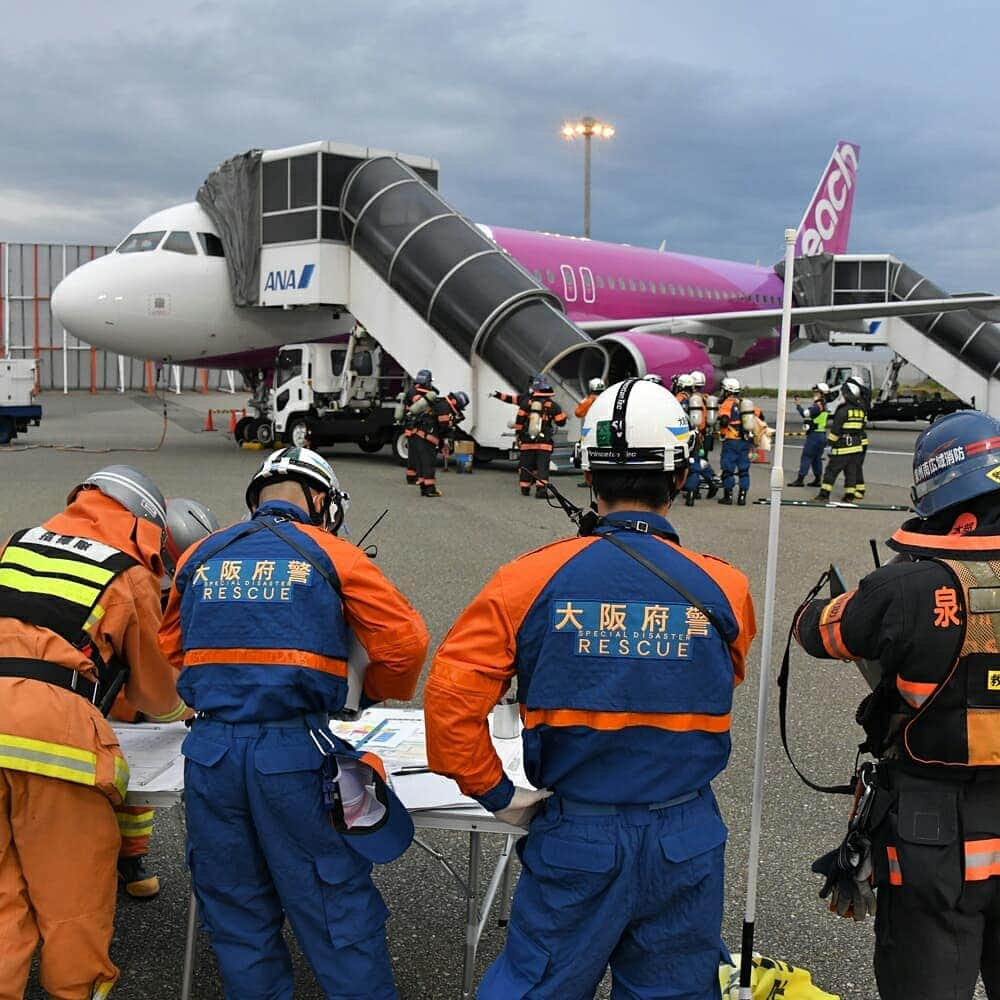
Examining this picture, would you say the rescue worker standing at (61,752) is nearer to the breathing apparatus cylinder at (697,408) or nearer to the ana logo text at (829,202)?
the breathing apparatus cylinder at (697,408)

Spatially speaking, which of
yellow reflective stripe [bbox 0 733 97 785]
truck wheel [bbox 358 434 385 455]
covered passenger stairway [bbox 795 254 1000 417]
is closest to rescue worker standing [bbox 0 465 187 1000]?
yellow reflective stripe [bbox 0 733 97 785]

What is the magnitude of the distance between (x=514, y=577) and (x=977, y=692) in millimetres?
1085

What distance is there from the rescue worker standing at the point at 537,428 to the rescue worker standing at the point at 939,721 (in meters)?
11.2

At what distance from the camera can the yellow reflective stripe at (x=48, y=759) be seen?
104 inches

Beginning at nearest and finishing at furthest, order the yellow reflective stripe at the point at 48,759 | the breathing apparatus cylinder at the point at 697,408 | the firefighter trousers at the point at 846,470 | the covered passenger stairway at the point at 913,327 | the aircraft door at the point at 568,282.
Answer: the yellow reflective stripe at the point at 48,759 < the breathing apparatus cylinder at the point at 697,408 < the firefighter trousers at the point at 846,470 < the aircraft door at the point at 568,282 < the covered passenger stairway at the point at 913,327

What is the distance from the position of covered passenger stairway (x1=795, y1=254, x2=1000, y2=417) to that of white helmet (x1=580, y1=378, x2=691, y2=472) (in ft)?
84.4

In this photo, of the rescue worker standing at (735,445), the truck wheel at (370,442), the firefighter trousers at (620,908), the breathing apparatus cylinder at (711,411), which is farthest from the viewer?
the truck wheel at (370,442)

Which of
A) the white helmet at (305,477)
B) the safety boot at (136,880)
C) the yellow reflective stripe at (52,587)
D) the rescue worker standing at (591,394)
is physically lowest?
the safety boot at (136,880)

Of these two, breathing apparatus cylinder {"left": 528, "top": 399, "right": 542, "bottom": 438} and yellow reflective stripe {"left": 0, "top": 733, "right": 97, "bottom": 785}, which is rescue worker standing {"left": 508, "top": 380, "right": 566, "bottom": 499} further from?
yellow reflective stripe {"left": 0, "top": 733, "right": 97, "bottom": 785}

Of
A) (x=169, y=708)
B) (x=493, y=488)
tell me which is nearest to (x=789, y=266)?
(x=169, y=708)

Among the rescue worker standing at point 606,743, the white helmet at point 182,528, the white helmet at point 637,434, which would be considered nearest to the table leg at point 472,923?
the rescue worker standing at point 606,743

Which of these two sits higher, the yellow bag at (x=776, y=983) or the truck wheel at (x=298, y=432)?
the truck wheel at (x=298, y=432)

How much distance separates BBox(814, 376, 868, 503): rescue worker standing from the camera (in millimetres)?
14102

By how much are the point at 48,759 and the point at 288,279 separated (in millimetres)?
15558
